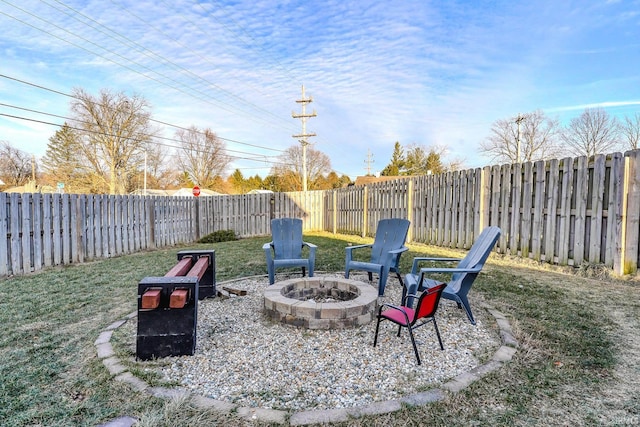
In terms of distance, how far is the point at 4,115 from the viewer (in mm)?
13219

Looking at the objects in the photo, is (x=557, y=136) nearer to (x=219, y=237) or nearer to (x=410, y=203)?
(x=410, y=203)

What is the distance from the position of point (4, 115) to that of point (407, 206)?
658 inches

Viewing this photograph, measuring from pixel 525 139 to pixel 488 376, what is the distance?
109ft

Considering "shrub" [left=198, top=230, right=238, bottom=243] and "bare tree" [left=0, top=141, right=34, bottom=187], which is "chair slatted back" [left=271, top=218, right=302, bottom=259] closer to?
"shrub" [left=198, top=230, right=238, bottom=243]

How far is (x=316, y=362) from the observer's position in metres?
2.31

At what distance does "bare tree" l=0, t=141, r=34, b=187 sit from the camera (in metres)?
34.6

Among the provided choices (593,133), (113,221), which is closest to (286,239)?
(113,221)

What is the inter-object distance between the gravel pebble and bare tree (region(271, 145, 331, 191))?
105 ft

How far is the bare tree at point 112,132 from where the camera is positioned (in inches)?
937

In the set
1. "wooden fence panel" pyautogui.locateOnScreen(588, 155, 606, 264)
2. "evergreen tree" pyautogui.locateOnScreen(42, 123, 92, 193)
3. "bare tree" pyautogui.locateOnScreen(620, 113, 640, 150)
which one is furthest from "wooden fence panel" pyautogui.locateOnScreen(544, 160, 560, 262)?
"evergreen tree" pyautogui.locateOnScreen(42, 123, 92, 193)

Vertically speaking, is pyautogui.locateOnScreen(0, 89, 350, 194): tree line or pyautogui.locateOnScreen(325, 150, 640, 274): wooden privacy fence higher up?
pyautogui.locateOnScreen(0, 89, 350, 194): tree line

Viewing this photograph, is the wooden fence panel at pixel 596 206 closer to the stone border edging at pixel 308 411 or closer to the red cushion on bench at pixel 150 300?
the stone border edging at pixel 308 411

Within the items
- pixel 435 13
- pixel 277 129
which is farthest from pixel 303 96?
pixel 435 13

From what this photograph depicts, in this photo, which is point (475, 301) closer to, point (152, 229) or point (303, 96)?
point (152, 229)
